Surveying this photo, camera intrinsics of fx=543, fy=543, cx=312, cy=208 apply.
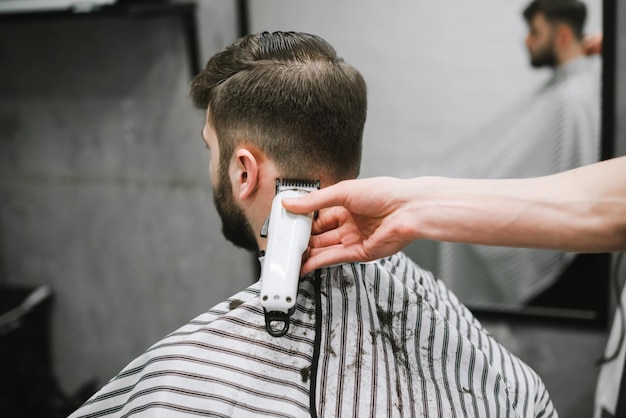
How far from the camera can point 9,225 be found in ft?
9.32

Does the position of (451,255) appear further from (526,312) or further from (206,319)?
(206,319)

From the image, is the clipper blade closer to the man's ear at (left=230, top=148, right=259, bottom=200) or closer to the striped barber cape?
the man's ear at (left=230, top=148, right=259, bottom=200)

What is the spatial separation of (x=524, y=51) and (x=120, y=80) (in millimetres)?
1682

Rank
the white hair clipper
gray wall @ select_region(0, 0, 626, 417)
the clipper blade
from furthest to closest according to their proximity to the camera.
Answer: gray wall @ select_region(0, 0, 626, 417) → the clipper blade → the white hair clipper

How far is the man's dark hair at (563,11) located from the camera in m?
1.79

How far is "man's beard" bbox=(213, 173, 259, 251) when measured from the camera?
1.33 m

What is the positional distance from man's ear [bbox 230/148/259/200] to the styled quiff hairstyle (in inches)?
1.3

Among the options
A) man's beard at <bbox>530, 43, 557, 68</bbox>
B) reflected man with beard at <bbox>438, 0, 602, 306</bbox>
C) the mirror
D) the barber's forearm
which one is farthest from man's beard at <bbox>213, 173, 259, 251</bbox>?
man's beard at <bbox>530, 43, 557, 68</bbox>

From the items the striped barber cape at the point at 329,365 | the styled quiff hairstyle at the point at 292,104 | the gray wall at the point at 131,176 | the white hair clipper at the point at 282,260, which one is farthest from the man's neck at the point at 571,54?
the white hair clipper at the point at 282,260

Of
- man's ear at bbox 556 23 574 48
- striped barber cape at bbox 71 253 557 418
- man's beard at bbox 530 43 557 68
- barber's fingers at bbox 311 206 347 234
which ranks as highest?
man's ear at bbox 556 23 574 48

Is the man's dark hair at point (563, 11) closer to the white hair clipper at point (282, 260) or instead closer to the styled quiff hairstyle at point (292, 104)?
the styled quiff hairstyle at point (292, 104)

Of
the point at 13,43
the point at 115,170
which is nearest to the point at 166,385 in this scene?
the point at 115,170

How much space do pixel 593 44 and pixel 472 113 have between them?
439 millimetres

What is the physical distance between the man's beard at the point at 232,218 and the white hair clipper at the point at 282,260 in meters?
0.24
